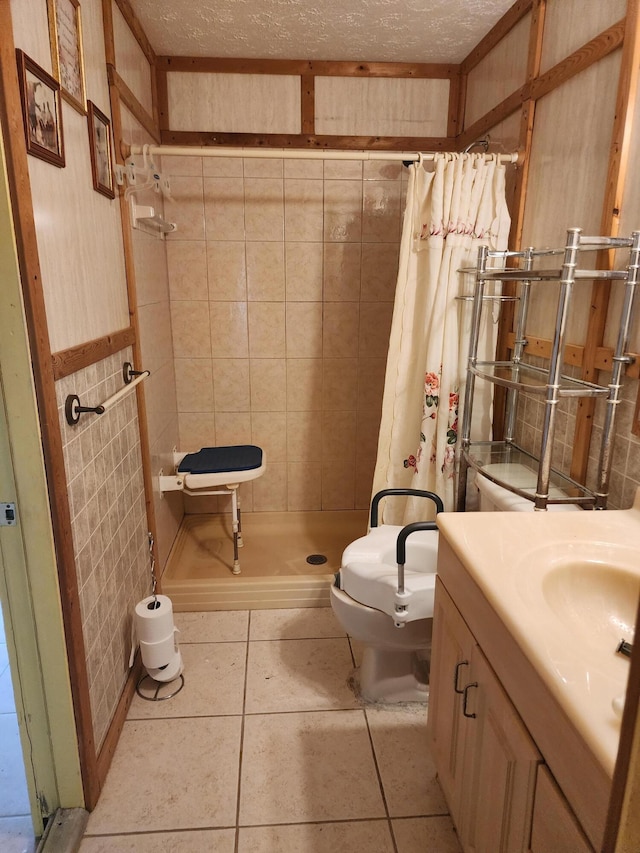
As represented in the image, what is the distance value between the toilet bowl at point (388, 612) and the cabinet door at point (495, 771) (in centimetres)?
53

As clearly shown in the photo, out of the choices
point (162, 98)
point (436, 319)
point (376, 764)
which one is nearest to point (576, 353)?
point (436, 319)

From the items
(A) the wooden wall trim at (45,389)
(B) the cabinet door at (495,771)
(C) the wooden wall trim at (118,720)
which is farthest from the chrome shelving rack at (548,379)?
(C) the wooden wall trim at (118,720)

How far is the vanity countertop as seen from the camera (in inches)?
31.0

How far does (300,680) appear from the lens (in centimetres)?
205

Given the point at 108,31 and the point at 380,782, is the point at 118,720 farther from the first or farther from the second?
the point at 108,31

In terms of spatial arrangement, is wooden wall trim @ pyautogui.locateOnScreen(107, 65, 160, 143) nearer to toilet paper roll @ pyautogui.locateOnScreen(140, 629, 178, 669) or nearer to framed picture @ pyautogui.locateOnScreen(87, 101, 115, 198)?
framed picture @ pyautogui.locateOnScreen(87, 101, 115, 198)

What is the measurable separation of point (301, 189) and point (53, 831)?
111 inches

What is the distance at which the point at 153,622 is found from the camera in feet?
6.28

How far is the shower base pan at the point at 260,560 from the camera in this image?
2506 mm

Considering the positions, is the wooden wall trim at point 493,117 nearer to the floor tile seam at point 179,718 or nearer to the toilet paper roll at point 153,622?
the toilet paper roll at point 153,622

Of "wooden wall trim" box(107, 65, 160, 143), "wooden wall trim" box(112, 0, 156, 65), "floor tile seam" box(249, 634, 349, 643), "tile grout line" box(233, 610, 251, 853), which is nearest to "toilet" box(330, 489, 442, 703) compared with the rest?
"floor tile seam" box(249, 634, 349, 643)

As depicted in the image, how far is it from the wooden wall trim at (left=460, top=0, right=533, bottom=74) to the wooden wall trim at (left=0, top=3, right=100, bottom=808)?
184 cm

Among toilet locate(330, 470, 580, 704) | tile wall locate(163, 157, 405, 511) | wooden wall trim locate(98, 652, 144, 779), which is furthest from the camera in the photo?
tile wall locate(163, 157, 405, 511)

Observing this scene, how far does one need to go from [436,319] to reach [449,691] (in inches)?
54.7
